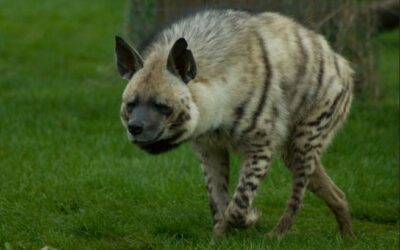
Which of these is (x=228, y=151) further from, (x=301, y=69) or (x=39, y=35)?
(x=39, y=35)

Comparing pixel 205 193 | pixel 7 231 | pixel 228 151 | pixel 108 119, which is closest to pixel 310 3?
pixel 108 119

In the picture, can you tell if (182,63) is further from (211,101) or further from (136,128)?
(136,128)

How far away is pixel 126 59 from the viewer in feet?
18.1

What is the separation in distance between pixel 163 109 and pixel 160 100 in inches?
2.1

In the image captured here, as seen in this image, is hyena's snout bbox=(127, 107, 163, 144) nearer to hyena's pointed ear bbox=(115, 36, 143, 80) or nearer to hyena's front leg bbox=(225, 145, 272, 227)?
hyena's pointed ear bbox=(115, 36, 143, 80)

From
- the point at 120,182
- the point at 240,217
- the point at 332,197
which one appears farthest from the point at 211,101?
the point at 120,182

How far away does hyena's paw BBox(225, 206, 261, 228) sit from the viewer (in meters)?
5.82

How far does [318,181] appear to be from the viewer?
6527 mm

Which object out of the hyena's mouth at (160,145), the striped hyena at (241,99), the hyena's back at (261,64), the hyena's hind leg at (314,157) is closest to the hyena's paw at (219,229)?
the striped hyena at (241,99)

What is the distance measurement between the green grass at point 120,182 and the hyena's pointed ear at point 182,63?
3.29ft

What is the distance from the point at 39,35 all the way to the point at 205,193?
26.7 ft

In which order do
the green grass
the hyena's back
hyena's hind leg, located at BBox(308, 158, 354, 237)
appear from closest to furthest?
the hyena's back
the green grass
hyena's hind leg, located at BBox(308, 158, 354, 237)

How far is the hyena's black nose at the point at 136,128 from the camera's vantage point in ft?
17.1

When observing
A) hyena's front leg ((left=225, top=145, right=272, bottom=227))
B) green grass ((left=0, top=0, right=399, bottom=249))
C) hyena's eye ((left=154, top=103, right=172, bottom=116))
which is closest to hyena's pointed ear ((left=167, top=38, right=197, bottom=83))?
hyena's eye ((left=154, top=103, right=172, bottom=116))
